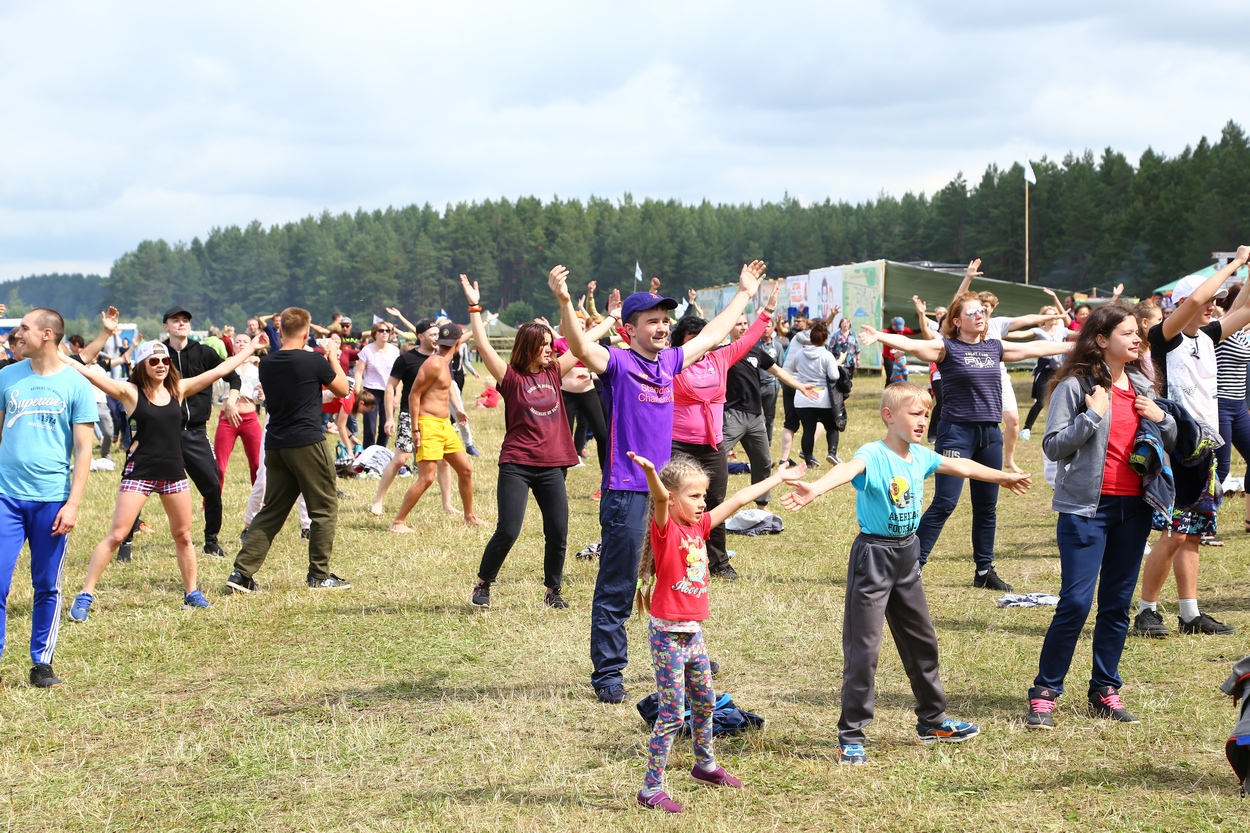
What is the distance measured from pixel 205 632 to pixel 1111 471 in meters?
5.74

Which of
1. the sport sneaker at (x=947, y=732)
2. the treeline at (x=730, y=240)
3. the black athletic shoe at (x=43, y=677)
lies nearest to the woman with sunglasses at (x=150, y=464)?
the black athletic shoe at (x=43, y=677)

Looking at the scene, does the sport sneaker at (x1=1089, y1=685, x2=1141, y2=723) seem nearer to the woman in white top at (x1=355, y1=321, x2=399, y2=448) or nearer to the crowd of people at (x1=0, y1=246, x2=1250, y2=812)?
the crowd of people at (x1=0, y1=246, x2=1250, y2=812)

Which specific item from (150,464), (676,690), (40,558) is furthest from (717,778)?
(150,464)

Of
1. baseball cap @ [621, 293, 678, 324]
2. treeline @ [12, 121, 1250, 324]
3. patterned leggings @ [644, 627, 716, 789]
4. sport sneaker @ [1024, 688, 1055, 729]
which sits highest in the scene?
treeline @ [12, 121, 1250, 324]

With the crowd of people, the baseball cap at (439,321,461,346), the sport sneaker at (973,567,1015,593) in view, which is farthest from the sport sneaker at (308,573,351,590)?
the sport sneaker at (973,567,1015,593)

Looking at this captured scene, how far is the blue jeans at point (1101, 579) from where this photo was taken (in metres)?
5.45

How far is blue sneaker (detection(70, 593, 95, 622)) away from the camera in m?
7.93

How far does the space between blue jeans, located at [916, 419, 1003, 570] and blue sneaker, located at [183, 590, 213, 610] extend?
5.19 metres

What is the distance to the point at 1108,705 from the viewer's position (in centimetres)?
553

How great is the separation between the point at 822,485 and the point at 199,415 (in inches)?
266

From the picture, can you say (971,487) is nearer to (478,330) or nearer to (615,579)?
(615,579)

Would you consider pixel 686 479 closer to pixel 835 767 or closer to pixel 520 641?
pixel 835 767

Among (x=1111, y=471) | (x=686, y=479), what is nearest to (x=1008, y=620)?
(x=1111, y=471)

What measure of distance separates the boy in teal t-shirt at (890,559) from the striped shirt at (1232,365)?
5291 millimetres
